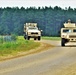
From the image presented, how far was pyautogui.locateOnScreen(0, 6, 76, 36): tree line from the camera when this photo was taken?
177250mm

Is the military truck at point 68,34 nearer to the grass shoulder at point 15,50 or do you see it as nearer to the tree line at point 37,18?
the grass shoulder at point 15,50

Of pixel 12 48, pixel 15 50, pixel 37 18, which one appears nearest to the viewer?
pixel 15 50

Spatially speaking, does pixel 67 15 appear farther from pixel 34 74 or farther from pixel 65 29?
pixel 34 74

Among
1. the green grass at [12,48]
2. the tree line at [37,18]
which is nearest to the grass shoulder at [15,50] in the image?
the green grass at [12,48]

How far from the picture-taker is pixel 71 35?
148ft

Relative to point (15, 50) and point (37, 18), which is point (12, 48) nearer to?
point (15, 50)

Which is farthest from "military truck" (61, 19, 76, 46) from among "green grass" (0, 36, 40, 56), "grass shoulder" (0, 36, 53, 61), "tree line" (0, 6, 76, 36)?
"tree line" (0, 6, 76, 36)

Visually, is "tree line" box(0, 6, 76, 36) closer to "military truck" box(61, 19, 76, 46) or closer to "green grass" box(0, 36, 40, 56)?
"military truck" box(61, 19, 76, 46)

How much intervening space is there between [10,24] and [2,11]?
1414 cm

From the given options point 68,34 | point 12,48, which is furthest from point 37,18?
point 12,48

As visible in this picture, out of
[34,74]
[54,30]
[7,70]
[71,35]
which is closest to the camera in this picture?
[34,74]

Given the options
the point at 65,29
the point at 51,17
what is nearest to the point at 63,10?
the point at 51,17

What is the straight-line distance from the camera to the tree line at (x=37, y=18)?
582 feet

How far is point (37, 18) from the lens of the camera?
18288 centimetres
